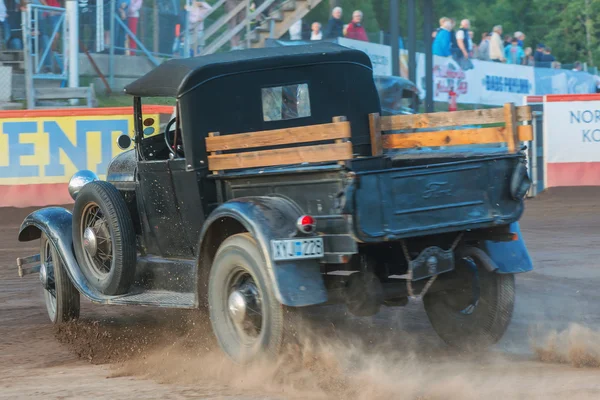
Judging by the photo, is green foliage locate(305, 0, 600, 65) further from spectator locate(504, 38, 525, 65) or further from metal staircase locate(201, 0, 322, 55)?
metal staircase locate(201, 0, 322, 55)

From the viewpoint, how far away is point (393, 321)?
23.5 ft

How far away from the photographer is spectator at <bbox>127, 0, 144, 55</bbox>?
18781mm

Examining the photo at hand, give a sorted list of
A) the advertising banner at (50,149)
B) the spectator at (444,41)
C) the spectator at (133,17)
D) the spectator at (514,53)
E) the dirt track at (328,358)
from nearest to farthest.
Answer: the dirt track at (328,358) → the advertising banner at (50,149) → the spectator at (133,17) → the spectator at (444,41) → the spectator at (514,53)

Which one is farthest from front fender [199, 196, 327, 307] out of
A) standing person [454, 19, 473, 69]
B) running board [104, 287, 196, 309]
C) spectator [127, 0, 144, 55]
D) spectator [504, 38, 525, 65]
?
spectator [504, 38, 525, 65]

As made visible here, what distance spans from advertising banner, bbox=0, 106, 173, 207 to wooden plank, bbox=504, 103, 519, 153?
910 centimetres

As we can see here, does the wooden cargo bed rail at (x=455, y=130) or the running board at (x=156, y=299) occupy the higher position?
the wooden cargo bed rail at (x=455, y=130)

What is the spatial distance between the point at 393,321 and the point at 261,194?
1.89m

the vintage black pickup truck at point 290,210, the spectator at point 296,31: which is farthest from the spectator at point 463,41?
the vintage black pickup truck at point 290,210

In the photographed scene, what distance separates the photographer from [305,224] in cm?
531

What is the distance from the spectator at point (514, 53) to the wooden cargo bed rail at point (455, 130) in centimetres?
1816

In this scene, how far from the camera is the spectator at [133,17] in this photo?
18.8 metres

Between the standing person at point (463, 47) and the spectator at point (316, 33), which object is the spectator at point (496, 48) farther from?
the spectator at point (316, 33)

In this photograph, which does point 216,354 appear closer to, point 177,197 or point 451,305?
point 177,197

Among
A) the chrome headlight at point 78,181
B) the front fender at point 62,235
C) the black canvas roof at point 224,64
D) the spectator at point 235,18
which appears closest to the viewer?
the black canvas roof at point 224,64
